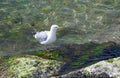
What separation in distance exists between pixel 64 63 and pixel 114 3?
735cm

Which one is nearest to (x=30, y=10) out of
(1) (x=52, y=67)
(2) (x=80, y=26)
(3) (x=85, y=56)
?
(2) (x=80, y=26)

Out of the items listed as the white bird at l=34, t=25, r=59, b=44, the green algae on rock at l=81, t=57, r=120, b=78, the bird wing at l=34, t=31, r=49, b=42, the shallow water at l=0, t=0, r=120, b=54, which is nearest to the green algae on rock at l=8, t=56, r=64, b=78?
the green algae on rock at l=81, t=57, r=120, b=78

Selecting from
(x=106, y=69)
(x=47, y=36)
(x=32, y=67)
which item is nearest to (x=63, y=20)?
(x=47, y=36)

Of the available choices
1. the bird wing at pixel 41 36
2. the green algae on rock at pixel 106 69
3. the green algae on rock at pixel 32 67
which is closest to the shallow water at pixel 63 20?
the bird wing at pixel 41 36

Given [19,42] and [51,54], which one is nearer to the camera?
[51,54]

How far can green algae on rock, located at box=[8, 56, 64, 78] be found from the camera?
9008 mm

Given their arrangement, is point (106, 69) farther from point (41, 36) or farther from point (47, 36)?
point (41, 36)

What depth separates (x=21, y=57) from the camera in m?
10.1

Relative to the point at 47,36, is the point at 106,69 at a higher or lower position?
higher

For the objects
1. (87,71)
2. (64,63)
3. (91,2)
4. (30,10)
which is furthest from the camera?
(91,2)

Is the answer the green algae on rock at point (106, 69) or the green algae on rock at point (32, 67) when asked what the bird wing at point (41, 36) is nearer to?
the green algae on rock at point (32, 67)

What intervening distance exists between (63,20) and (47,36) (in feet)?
7.75

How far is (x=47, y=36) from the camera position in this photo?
12023 millimetres

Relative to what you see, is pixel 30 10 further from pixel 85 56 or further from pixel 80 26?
pixel 85 56
